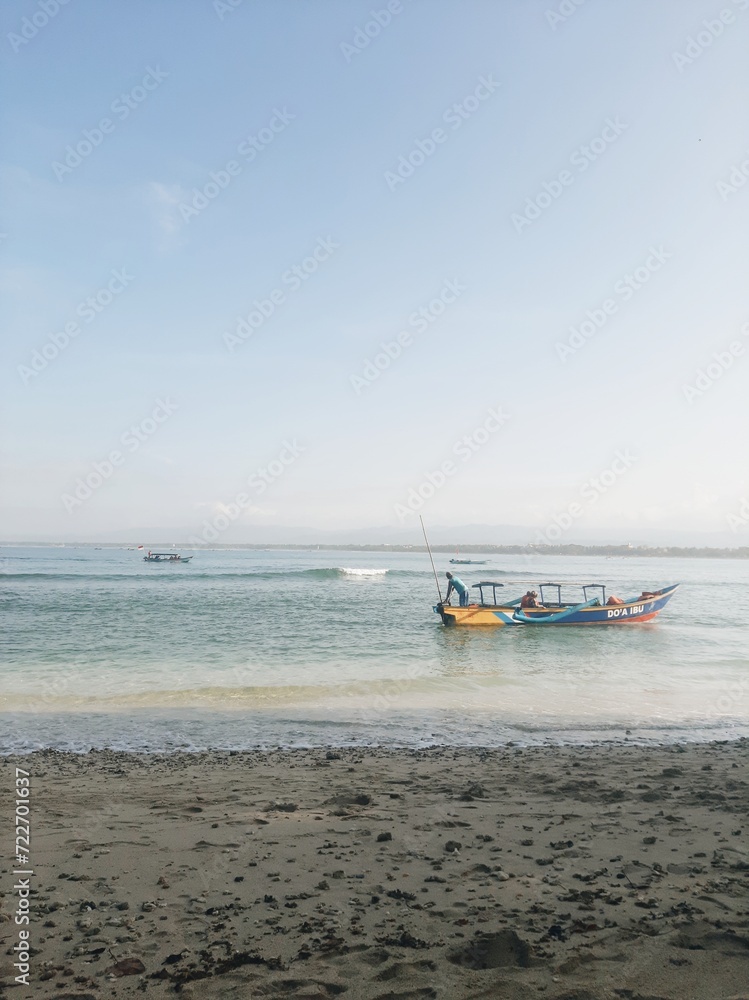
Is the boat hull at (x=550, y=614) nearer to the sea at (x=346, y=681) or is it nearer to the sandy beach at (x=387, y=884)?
the sea at (x=346, y=681)

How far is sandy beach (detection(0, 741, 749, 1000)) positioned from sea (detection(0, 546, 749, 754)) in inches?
113

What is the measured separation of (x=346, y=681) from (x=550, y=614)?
52.1 feet

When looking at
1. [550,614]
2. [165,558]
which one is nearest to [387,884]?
[550,614]

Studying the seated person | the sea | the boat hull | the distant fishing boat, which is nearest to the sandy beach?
the sea

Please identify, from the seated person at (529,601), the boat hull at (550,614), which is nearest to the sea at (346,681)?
the boat hull at (550,614)

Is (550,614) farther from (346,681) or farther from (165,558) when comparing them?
(165,558)

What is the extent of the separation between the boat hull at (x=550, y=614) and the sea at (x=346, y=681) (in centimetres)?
54

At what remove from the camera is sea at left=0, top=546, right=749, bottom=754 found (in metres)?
11.1

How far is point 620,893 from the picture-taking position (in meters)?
4.75

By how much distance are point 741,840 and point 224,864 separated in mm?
4518

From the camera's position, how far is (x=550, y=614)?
29000mm

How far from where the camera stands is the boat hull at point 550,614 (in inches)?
1105

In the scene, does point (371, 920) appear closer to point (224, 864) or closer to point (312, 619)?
point (224, 864)

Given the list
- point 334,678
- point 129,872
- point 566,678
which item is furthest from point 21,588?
point 129,872
